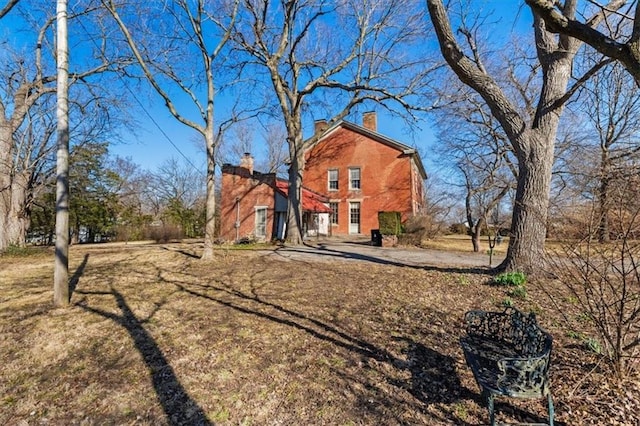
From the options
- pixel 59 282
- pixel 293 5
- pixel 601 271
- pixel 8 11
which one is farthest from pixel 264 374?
pixel 8 11

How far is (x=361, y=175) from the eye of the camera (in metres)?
24.7

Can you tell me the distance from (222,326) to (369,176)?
2132 cm

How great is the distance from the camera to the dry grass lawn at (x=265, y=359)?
2.50 metres

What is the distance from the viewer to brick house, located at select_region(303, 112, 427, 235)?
23406 millimetres

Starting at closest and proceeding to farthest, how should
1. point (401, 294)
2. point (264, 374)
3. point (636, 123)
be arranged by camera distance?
point (264, 374), point (401, 294), point (636, 123)

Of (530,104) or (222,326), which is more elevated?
(530,104)

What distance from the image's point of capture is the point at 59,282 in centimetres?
520

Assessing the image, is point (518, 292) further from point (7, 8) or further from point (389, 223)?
point (7, 8)

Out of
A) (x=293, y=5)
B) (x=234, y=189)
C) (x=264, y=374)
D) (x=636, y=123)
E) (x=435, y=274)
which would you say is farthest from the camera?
(x=234, y=189)

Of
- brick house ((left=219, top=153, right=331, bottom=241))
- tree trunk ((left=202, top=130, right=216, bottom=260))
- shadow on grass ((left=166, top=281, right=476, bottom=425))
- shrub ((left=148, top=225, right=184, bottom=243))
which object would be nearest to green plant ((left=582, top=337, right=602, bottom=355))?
shadow on grass ((left=166, top=281, right=476, bottom=425))

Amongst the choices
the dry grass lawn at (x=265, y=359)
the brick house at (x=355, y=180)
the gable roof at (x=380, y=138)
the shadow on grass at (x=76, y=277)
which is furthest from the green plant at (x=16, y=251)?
the gable roof at (x=380, y=138)

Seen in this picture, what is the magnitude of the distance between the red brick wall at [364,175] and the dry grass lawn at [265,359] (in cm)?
1732

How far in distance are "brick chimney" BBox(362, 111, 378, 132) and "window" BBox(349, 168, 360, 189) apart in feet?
14.3

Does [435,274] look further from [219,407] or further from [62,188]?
[62,188]
